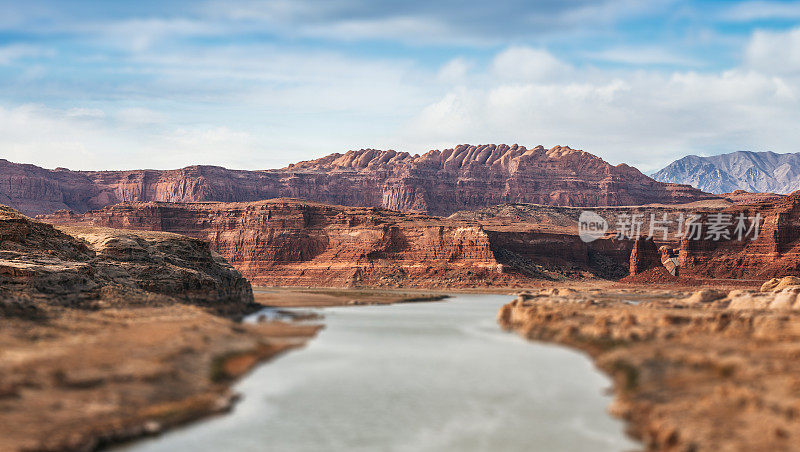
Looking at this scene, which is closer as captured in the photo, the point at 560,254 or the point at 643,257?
the point at 643,257

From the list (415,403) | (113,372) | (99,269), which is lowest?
(415,403)

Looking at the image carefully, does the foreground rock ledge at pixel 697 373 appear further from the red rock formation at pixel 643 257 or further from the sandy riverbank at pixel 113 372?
the red rock formation at pixel 643 257

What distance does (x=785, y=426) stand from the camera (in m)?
23.1

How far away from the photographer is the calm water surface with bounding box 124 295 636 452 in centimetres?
2491

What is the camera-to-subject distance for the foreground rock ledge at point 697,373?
2330 centimetres

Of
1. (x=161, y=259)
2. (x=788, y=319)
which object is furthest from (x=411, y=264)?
(x=788, y=319)

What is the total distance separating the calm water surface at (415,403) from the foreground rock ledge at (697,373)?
1371 mm

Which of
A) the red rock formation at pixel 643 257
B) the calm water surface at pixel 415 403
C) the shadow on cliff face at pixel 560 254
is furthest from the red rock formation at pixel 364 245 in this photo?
the calm water surface at pixel 415 403

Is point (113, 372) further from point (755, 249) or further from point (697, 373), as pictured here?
point (755, 249)

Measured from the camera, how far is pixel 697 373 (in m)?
30.8

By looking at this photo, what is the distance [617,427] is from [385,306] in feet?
197

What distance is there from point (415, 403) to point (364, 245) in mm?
123335

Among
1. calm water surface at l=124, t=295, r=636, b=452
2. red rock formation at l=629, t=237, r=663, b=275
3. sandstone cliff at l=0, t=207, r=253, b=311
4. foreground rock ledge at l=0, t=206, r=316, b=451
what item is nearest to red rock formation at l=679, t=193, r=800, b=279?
red rock formation at l=629, t=237, r=663, b=275

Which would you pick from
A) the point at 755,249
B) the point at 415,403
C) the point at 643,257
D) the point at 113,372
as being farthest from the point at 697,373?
the point at 643,257
